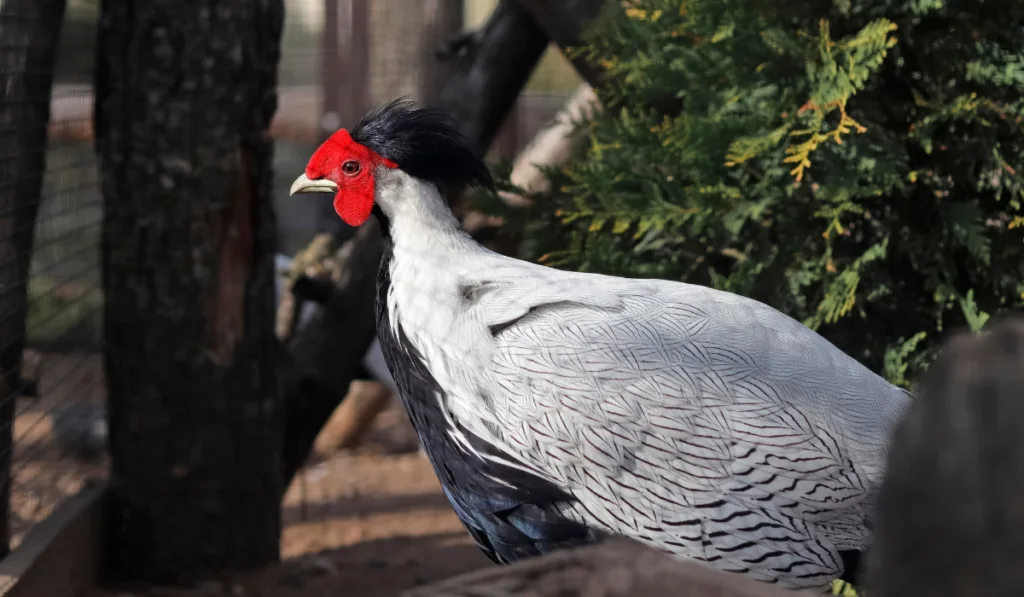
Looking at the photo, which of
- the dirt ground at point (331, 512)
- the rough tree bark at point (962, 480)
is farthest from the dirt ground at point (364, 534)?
the rough tree bark at point (962, 480)

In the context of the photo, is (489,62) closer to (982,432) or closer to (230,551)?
(230,551)

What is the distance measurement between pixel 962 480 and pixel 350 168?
204cm

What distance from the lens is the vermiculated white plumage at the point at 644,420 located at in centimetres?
233

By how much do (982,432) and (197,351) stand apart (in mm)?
3306

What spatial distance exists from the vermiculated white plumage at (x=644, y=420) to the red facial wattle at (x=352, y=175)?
30cm

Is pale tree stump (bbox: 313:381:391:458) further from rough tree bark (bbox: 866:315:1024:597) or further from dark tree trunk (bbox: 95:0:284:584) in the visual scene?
rough tree bark (bbox: 866:315:1024:597)

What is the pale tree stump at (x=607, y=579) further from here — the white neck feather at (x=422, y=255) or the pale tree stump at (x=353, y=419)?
the pale tree stump at (x=353, y=419)

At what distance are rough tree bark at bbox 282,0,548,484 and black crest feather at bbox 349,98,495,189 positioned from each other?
5.98ft

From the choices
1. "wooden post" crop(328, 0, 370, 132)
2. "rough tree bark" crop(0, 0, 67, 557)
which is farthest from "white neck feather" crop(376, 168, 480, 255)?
"wooden post" crop(328, 0, 370, 132)

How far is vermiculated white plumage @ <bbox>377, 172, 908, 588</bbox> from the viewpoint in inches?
91.5

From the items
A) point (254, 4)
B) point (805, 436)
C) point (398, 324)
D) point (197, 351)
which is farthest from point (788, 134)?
point (197, 351)

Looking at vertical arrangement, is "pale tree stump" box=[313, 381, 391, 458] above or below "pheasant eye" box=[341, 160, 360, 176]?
below

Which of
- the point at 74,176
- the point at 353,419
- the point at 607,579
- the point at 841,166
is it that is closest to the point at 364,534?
the point at 353,419

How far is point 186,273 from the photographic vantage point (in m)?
3.91
